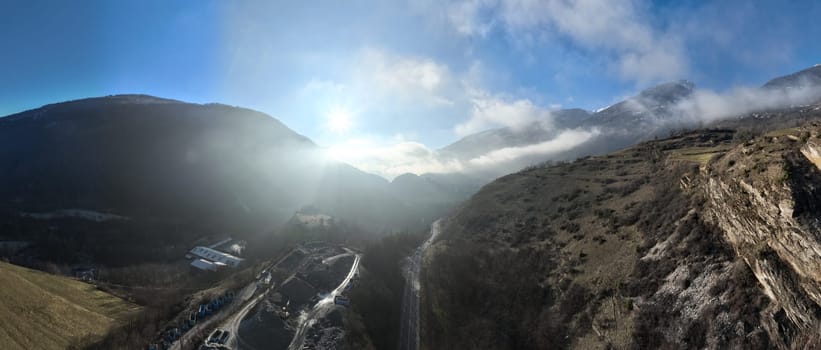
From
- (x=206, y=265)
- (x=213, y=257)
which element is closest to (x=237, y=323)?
(x=206, y=265)

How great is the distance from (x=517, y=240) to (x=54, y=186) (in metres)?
226

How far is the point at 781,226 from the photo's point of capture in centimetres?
2652

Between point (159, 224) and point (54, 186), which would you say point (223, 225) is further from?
point (54, 186)

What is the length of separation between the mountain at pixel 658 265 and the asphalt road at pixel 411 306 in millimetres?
1910

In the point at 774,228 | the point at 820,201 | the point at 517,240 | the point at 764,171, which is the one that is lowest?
the point at 517,240

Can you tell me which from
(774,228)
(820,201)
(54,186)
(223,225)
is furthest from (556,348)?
(54,186)

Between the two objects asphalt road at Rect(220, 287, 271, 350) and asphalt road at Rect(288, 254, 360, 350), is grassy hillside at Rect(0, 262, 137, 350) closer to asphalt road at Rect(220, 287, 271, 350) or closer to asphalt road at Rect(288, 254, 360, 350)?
asphalt road at Rect(220, 287, 271, 350)

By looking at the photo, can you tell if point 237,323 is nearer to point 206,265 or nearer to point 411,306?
point 411,306

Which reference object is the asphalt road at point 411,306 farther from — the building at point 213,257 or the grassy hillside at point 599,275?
the building at point 213,257

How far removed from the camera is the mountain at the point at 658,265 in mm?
25531

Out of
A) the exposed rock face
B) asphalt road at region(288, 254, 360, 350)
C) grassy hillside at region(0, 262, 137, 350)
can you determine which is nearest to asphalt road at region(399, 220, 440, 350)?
asphalt road at region(288, 254, 360, 350)

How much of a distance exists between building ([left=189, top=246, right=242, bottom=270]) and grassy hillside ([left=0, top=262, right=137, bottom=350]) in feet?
130

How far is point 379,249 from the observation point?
88.9m

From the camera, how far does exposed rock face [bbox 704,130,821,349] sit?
2344 cm
